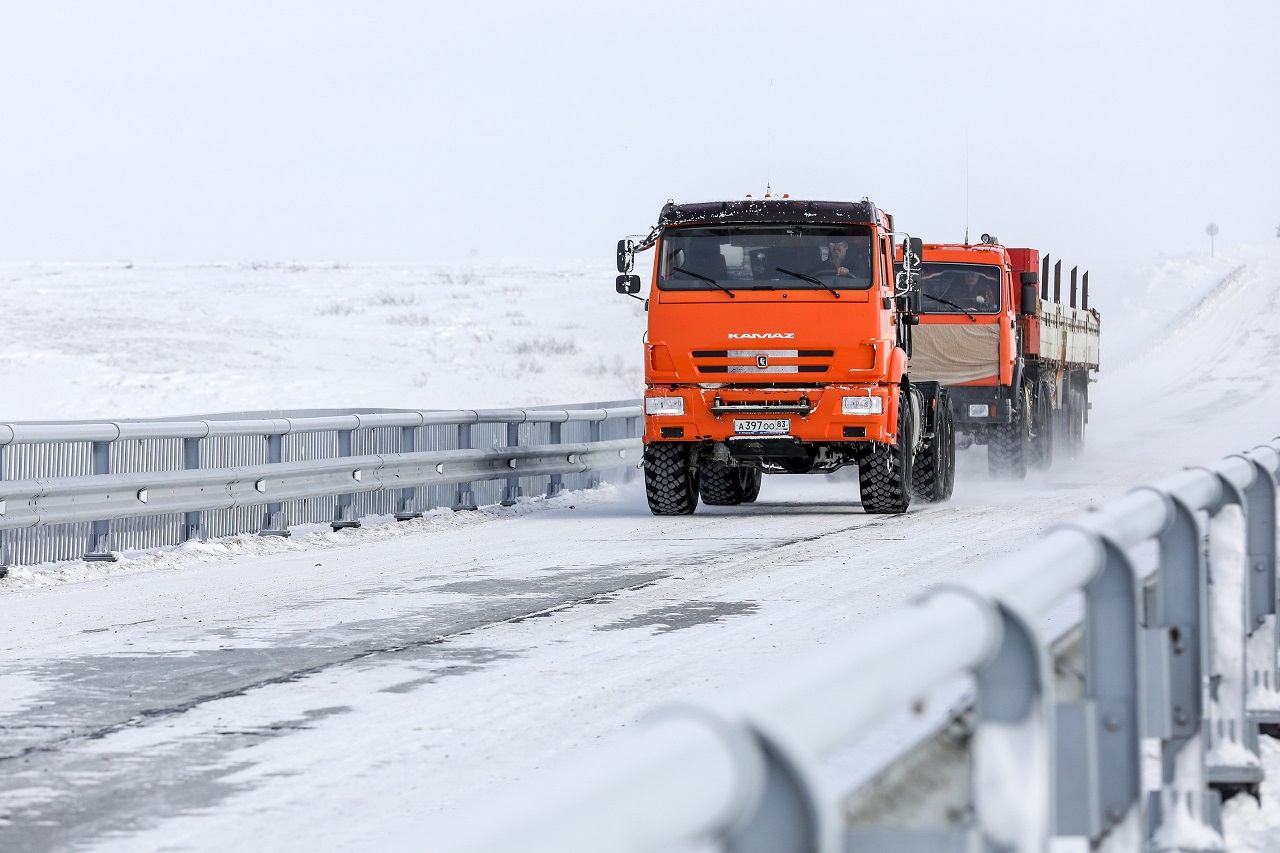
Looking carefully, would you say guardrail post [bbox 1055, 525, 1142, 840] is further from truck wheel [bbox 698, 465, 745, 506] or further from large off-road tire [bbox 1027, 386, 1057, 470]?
large off-road tire [bbox 1027, 386, 1057, 470]

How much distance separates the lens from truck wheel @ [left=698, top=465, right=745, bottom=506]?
63.5 ft

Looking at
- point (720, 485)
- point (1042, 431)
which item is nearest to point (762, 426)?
point (720, 485)

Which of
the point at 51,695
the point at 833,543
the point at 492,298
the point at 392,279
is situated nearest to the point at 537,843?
the point at 51,695

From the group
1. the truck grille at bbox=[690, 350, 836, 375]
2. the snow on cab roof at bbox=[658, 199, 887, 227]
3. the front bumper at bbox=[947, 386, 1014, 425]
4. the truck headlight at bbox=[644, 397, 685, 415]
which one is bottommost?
the front bumper at bbox=[947, 386, 1014, 425]

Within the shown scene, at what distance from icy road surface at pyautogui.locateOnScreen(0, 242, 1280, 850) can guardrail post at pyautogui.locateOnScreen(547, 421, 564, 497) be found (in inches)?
33.3

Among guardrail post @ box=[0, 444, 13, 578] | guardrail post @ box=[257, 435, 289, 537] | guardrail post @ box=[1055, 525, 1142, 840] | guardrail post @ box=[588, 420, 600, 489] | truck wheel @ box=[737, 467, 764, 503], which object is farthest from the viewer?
guardrail post @ box=[588, 420, 600, 489]

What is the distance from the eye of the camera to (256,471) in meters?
14.3

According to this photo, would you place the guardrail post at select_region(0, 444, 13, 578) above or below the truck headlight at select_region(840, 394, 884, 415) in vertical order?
below

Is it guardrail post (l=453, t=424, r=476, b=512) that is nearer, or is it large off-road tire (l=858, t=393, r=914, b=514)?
large off-road tire (l=858, t=393, r=914, b=514)

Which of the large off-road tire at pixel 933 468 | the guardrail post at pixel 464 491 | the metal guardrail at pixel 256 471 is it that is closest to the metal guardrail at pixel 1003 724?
the metal guardrail at pixel 256 471

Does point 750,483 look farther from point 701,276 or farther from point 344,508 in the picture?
point 344,508

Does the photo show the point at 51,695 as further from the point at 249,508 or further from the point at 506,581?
the point at 249,508

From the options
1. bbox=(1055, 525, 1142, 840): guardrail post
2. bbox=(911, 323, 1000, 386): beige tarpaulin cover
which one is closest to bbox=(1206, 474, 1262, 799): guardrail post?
bbox=(1055, 525, 1142, 840): guardrail post

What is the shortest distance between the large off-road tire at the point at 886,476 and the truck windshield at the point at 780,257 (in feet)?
5.31
